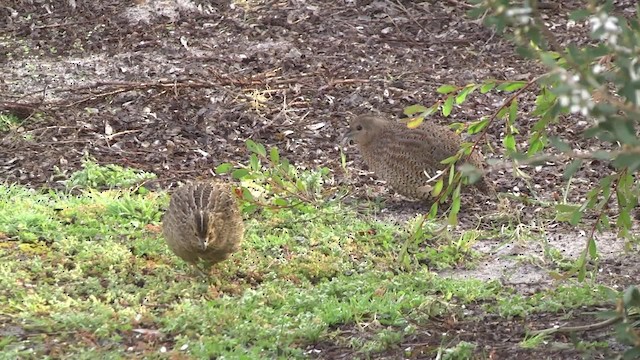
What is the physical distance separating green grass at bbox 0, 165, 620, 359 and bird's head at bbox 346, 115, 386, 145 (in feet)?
2.46

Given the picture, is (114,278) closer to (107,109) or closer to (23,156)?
(23,156)

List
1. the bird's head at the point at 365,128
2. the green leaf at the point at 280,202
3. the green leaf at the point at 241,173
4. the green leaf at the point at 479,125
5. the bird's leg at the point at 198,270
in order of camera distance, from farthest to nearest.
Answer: the bird's head at the point at 365,128 → the green leaf at the point at 280,202 → the green leaf at the point at 241,173 → the bird's leg at the point at 198,270 → the green leaf at the point at 479,125

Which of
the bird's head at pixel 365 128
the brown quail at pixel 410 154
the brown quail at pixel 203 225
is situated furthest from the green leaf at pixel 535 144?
the bird's head at pixel 365 128

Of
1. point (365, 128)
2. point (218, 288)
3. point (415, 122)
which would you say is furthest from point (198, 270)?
point (365, 128)

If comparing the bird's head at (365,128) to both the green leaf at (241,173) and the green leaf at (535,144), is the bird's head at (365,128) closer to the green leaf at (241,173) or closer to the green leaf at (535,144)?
the green leaf at (241,173)

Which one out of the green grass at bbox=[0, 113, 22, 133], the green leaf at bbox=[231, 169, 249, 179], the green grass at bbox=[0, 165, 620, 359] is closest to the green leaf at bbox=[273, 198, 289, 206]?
the green grass at bbox=[0, 165, 620, 359]

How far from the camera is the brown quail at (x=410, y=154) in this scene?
285 inches

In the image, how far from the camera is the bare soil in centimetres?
789

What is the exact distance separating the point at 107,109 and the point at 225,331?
162 inches

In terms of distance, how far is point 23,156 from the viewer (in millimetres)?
8008

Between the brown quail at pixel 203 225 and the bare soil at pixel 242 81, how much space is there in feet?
5.08

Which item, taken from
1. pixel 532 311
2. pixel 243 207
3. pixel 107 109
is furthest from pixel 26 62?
pixel 532 311

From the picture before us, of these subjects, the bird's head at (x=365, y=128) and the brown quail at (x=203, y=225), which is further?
the bird's head at (x=365, y=128)

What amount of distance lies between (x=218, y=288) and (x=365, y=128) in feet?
7.79
